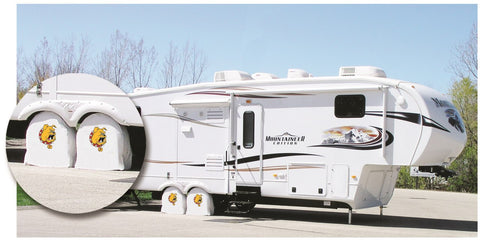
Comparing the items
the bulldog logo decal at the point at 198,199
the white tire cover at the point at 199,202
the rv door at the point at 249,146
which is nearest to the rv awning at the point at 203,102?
the rv door at the point at 249,146

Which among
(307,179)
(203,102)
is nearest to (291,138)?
(307,179)

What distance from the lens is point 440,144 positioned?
1034cm

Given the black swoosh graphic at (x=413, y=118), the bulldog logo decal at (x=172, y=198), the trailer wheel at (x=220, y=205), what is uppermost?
the black swoosh graphic at (x=413, y=118)

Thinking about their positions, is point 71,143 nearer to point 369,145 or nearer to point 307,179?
point 307,179

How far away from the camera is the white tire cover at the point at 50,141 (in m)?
11.2

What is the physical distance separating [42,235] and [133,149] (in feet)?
10.9

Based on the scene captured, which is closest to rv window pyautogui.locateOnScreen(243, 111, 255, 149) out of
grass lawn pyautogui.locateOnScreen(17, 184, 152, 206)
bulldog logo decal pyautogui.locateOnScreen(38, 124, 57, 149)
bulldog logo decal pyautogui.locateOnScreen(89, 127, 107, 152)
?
bulldog logo decal pyautogui.locateOnScreen(89, 127, 107, 152)

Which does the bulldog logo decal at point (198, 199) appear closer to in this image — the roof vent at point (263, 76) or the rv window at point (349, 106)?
the roof vent at point (263, 76)

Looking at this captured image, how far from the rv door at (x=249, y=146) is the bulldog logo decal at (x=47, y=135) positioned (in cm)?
356

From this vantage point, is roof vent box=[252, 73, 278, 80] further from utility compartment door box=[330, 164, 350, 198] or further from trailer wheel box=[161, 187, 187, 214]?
trailer wheel box=[161, 187, 187, 214]

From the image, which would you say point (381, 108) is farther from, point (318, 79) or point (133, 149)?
point (133, 149)

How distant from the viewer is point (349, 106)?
10711 millimetres

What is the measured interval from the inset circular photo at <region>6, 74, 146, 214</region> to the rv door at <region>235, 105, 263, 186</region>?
2235mm

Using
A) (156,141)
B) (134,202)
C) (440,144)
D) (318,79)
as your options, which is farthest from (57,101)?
(440,144)
